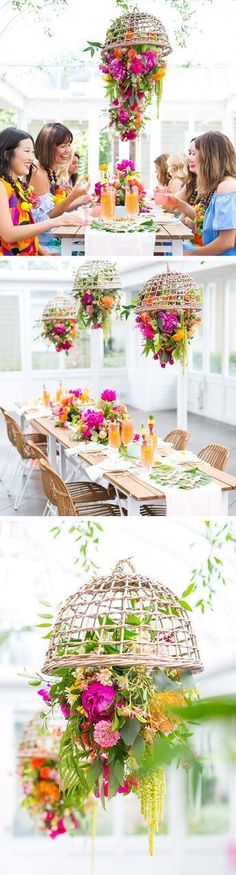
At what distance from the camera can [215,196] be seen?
3.31 meters

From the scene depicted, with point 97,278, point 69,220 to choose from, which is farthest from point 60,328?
point 69,220

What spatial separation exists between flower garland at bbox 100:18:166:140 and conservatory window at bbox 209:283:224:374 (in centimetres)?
482

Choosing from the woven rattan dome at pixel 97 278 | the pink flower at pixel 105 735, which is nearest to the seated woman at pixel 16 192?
the woven rattan dome at pixel 97 278

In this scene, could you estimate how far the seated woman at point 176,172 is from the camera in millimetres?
3875

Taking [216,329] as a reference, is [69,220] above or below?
below

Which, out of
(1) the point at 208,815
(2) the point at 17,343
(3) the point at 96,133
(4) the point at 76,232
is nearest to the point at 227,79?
(3) the point at 96,133

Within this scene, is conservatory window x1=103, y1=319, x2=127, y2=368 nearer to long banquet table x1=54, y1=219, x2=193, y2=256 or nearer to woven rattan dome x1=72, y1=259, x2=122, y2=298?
woven rattan dome x1=72, y1=259, x2=122, y2=298

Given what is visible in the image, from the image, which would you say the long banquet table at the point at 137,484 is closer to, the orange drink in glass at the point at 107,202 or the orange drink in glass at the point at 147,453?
the orange drink in glass at the point at 147,453

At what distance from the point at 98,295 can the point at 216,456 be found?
42.0 inches

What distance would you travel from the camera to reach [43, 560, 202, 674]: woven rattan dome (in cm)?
208

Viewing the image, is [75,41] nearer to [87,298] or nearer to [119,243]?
[87,298]

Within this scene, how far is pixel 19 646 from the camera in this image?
5699mm

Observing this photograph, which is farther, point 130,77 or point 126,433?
point 126,433

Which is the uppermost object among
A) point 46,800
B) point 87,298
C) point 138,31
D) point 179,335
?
point 138,31
